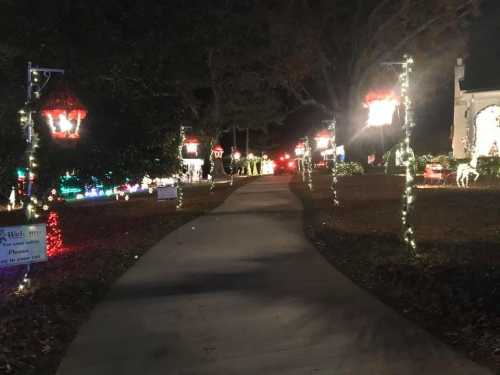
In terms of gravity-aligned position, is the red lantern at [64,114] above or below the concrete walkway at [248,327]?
above

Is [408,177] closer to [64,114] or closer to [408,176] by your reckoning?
[408,176]

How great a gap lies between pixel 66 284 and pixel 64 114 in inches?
122

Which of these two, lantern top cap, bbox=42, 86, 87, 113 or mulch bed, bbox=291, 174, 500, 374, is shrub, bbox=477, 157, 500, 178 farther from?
lantern top cap, bbox=42, 86, 87, 113

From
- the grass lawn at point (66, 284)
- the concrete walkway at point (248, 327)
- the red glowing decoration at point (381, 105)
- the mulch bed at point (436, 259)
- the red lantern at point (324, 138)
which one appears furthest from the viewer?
the red lantern at point (324, 138)

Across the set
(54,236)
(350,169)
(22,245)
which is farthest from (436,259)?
(350,169)

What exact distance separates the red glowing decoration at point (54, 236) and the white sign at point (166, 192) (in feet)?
14.5

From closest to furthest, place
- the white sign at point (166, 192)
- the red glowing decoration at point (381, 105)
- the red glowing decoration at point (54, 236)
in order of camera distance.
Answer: the red glowing decoration at point (54, 236) < the red glowing decoration at point (381, 105) < the white sign at point (166, 192)

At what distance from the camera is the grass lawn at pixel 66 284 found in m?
5.93

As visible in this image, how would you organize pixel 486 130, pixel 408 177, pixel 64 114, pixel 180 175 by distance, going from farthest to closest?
pixel 486 130 → pixel 180 175 → pixel 408 177 → pixel 64 114

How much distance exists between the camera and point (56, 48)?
10711mm

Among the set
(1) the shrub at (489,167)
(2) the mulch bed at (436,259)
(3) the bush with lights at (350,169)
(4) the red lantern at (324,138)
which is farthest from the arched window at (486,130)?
(2) the mulch bed at (436,259)

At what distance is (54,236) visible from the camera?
15930mm

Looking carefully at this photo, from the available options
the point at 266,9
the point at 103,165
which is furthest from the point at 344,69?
the point at 103,165

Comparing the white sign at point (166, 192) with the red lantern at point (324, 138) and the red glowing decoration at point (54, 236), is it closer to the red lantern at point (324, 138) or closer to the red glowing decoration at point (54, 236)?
the red glowing decoration at point (54, 236)
